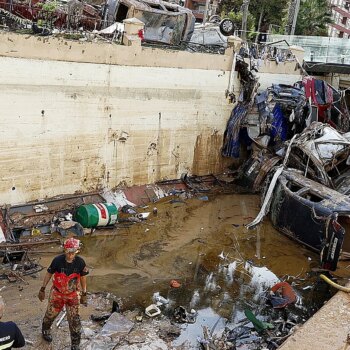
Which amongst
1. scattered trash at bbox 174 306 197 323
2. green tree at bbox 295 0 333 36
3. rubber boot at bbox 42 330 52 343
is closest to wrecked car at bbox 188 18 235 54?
scattered trash at bbox 174 306 197 323

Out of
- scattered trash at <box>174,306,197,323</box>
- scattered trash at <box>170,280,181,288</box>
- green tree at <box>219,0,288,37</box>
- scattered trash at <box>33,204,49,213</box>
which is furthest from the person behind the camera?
green tree at <box>219,0,288,37</box>

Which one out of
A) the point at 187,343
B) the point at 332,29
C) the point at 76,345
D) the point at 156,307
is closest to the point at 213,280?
the point at 156,307

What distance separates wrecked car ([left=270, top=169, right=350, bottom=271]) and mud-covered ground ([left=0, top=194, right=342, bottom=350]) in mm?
467

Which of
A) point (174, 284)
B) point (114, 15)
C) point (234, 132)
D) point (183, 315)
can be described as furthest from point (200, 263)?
point (114, 15)

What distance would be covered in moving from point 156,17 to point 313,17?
17891 millimetres

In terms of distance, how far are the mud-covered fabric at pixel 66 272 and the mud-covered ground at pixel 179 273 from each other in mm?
1327

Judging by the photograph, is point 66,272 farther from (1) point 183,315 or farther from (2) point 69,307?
(1) point 183,315

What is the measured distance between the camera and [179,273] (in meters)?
10.4

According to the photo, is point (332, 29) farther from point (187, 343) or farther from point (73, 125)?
point (187, 343)

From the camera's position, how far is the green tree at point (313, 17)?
97.8 ft

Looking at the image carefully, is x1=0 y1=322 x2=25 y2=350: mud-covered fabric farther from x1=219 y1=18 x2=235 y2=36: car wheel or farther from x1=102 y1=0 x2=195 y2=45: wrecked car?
x1=219 y1=18 x2=235 y2=36: car wheel

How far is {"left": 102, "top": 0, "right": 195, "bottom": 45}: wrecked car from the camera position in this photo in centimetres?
1551

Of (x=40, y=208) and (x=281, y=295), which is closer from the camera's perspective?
(x=281, y=295)

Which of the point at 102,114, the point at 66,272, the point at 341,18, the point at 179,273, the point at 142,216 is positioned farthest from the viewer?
the point at 341,18
